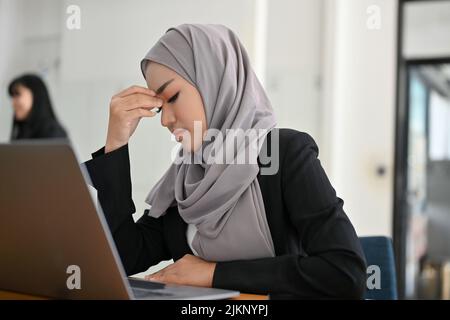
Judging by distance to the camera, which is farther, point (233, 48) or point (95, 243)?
point (233, 48)

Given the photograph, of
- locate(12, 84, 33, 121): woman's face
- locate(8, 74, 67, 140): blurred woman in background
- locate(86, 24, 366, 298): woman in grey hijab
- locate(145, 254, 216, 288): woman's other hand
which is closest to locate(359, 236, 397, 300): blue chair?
locate(86, 24, 366, 298): woman in grey hijab

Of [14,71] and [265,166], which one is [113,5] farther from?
[265,166]

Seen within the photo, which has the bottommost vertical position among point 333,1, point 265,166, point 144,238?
point 144,238

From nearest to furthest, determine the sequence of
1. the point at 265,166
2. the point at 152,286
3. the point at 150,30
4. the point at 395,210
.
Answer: the point at 152,286, the point at 265,166, the point at 150,30, the point at 395,210

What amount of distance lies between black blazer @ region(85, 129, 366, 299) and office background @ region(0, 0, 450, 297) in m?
1.63

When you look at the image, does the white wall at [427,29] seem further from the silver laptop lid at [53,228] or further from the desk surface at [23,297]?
the silver laptop lid at [53,228]

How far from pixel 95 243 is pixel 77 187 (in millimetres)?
70

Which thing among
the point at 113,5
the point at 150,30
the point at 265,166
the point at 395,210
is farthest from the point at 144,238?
the point at 395,210

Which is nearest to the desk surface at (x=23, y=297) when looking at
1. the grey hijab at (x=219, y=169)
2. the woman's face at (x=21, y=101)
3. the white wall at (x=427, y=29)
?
the grey hijab at (x=219, y=169)

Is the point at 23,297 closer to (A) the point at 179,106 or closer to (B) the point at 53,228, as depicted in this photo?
(B) the point at 53,228

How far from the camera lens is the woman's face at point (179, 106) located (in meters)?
1.15

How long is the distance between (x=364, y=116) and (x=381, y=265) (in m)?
2.06

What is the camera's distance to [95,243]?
0.71 metres

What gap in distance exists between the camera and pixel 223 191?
107cm
